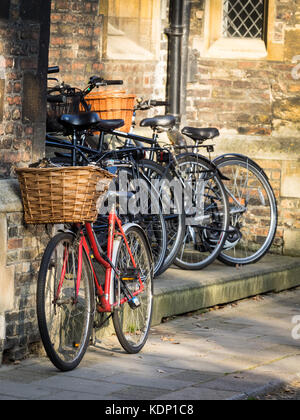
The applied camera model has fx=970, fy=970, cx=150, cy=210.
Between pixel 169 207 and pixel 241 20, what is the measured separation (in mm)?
3110

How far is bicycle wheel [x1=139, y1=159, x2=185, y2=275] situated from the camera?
7.85 metres

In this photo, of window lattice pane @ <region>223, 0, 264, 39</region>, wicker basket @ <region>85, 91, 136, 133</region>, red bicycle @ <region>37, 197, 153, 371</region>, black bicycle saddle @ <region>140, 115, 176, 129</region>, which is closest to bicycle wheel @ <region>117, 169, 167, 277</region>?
red bicycle @ <region>37, 197, 153, 371</region>

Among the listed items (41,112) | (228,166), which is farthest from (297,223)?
(41,112)

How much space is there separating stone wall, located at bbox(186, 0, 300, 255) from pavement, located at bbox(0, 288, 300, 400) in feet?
7.73

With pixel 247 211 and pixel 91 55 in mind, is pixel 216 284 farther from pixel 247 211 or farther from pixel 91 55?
pixel 91 55

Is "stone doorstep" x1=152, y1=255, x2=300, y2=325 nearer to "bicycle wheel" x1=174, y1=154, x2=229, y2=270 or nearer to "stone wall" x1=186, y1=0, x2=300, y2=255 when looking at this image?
"bicycle wheel" x1=174, y1=154, x2=229, y2=270

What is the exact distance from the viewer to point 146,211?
7.51 meters

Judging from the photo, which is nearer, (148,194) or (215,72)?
(148,194)

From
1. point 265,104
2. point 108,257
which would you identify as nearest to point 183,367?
point 108,257

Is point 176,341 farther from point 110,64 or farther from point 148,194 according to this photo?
point 110,64

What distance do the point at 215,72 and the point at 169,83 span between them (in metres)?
0.50

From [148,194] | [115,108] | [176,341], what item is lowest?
[176,341]

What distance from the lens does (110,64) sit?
399 inches
